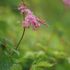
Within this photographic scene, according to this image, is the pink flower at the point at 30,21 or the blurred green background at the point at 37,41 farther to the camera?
the blurred green background at the point at 37,41

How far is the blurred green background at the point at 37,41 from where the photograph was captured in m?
2.37

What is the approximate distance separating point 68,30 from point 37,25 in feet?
9.02

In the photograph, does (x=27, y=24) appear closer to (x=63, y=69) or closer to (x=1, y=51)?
(x=1, y=51)

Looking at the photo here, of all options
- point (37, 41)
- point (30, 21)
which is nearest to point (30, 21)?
point (30, 21)

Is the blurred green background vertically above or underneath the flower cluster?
above

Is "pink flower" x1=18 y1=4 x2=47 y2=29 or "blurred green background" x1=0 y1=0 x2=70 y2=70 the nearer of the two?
"pink flower" x1=18 y1=4 x2=47 y2=29

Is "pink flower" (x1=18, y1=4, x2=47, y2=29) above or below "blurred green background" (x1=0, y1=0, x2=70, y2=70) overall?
below

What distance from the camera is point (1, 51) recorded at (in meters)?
2.33

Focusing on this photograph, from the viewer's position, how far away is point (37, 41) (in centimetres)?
386

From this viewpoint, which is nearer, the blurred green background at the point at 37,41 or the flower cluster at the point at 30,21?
the flower cluster at the point at 30,21

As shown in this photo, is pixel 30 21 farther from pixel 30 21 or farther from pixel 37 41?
pixel 37 41

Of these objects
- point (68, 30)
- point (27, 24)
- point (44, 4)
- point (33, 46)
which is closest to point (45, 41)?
point (33, 46)

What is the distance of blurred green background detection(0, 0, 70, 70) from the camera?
2367 millimetres

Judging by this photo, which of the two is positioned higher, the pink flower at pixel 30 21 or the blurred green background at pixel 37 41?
the blurred green background at pixel 37 41
